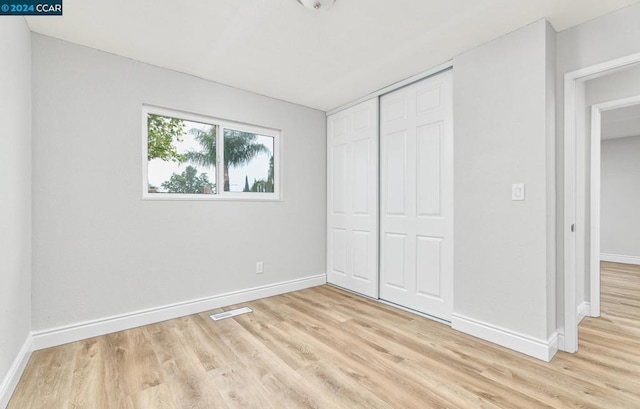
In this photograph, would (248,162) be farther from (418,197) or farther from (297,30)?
(418,197)

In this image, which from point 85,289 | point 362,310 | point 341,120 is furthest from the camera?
point 341,120

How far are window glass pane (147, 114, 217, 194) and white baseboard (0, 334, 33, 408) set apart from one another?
4.71ft

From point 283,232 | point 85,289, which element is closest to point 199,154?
point 283,232

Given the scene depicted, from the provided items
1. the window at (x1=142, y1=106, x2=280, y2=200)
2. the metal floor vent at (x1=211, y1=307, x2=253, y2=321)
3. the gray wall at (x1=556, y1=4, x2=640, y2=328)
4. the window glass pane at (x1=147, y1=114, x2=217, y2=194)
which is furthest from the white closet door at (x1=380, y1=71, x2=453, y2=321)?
the window glass pane at (x1=147, y1=114, x2=217, y2=194)

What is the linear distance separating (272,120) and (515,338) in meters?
3.21

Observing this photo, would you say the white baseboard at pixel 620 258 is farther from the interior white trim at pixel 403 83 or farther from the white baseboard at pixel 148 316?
the white baseboard at pixel 148 316

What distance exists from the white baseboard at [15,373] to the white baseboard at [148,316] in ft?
0.47

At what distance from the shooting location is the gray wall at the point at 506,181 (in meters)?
2.14

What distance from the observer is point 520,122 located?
7.34 ft

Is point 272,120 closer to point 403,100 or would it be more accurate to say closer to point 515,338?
point 403,100

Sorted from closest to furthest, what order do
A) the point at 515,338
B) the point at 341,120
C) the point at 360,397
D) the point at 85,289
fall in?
the point at 360,397
the point at 515,338
the point at 85,289
the point at 341,120

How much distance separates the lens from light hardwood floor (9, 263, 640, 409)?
167cm

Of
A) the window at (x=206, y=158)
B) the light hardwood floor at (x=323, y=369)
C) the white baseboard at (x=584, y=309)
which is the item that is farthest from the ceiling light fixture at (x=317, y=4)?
the white baseboard at (x=584, y=309)

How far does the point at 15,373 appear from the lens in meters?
1.79
